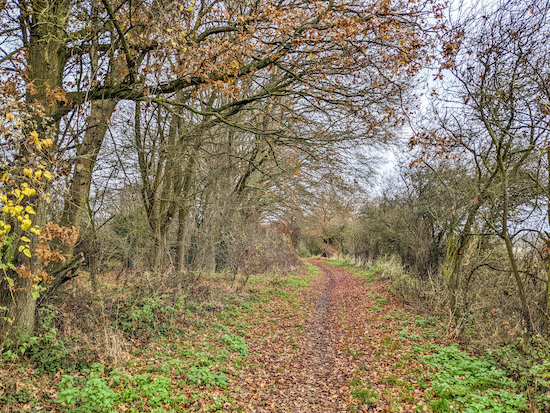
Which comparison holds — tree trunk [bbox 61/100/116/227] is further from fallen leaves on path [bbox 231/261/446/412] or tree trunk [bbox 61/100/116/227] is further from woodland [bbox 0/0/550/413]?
fallen leaves on path [bbox 231/261/446/412]

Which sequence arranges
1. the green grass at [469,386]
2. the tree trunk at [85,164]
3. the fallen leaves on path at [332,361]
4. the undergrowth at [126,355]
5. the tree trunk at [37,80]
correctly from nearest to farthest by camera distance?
the undergrowth at [126,355], the green grass at [469,386], the tree trunk at [37,80], the fallen leaves on path at [332,361], the tree trunk at [85,164]

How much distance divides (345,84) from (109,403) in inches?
284

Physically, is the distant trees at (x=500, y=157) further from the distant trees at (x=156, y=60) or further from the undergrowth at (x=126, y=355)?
the undergrowth at (x=126, y=355)

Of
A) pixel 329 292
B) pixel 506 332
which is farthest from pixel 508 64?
pixel 329 292

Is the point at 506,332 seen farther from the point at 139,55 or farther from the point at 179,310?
the point at 139,55

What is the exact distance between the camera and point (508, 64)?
6.45 meters

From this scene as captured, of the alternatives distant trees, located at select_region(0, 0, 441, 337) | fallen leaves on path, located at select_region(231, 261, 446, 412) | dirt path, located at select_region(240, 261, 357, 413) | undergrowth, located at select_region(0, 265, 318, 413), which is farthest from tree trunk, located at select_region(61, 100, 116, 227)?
dirt path, located at select_region(240, 261, 357, 413)

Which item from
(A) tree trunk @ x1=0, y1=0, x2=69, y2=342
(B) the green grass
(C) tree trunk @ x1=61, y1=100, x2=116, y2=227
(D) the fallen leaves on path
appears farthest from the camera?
(C) tree trunk @ x1=61, y1=100, x2=116, y2=227

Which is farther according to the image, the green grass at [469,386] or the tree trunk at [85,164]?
the tree trunk at [85,164]

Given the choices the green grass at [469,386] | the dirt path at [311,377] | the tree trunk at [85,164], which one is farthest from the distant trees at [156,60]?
the green grass at [469,386]

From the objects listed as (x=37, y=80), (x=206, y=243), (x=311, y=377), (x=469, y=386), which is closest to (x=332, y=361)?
(x=311, y=377)

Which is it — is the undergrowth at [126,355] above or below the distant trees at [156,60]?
below

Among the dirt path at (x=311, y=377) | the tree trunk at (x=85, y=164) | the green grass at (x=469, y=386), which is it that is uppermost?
the tree trunk at (x=85, y=164)

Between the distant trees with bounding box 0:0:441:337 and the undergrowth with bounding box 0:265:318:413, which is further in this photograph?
the distant trees with bounding box 0:0:441:337
